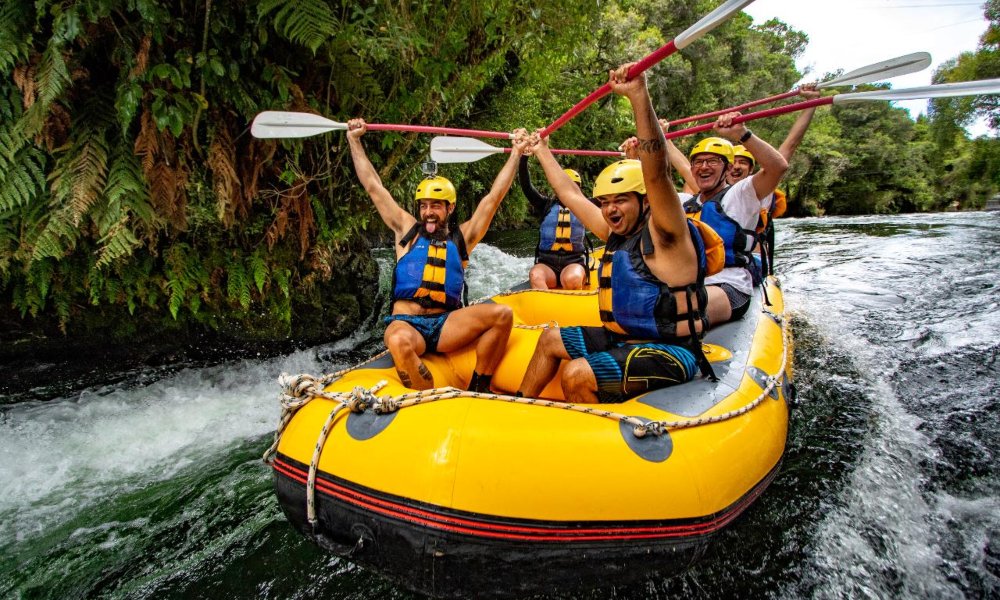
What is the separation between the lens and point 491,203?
352 cm

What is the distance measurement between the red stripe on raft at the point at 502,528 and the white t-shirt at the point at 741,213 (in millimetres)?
2029

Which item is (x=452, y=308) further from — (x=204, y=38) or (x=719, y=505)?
(x=204, y=38)

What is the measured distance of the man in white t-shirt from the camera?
3.43m

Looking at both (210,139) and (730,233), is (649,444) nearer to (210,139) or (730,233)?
(730,233)

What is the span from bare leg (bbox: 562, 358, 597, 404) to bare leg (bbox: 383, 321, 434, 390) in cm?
82

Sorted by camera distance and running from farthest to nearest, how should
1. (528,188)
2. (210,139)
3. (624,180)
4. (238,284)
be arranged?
(528,188) → (238,284) → (210,139) → (624,180)

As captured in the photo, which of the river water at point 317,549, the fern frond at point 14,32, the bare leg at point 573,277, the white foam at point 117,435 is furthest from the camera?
the bare leg at point 573,277

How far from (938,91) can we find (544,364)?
2.49 meters

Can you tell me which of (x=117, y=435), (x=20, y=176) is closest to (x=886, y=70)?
(x=20, y=176)

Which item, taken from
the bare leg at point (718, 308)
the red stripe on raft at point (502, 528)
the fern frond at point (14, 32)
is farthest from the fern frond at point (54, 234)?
the bare leg at point (718, 308)

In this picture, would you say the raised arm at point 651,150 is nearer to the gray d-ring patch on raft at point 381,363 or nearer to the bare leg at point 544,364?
the bare leg at point 544,364

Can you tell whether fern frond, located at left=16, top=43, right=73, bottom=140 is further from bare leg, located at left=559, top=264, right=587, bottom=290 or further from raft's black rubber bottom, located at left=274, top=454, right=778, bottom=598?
bare leg, located at left=559, top=264, right=587, bottom=290

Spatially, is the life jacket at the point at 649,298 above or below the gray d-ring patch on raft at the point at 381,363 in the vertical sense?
above

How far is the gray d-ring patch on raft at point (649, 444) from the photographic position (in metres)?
1.96
